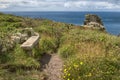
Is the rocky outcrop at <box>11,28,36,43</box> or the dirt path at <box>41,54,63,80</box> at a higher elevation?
the rocky outcrop at <box>11,28,36,43</box>

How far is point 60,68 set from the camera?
36.6 ft

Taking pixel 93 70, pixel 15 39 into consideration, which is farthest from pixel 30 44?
pixel 93 70

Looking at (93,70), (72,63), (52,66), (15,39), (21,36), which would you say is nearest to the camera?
(93,70)

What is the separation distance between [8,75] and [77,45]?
4595 mm

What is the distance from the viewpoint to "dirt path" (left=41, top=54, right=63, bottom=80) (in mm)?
10200

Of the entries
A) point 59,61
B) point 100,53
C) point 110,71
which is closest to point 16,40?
point 59,61

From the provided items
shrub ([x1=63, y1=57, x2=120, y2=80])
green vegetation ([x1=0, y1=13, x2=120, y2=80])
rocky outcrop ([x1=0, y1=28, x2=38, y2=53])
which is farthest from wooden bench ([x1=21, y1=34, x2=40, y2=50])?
shrub ([x1=63, y1=57, x2=120, y2=80])

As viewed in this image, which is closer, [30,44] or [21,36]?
[30,44]

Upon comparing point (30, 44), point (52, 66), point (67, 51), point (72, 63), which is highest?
point (30, 44)

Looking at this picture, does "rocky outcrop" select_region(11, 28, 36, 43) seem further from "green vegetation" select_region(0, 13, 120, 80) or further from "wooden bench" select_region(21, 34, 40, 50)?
"wooden bench" select_region(21, 34, 40, 50)

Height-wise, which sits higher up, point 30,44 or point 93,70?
point 30,44

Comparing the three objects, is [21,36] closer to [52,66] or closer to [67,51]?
[67,51]

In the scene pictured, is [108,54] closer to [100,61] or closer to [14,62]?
[100,61]

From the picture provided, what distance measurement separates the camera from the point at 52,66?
1151 cm
